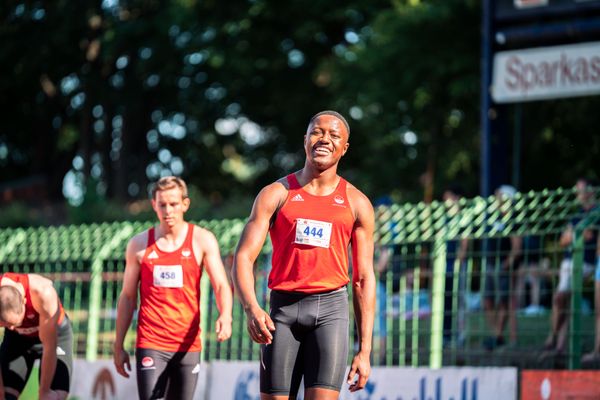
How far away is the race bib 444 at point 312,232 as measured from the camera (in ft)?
19.2

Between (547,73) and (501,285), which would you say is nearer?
(501,285)

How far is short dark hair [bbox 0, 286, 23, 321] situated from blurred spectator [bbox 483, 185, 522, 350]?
13.7 ft

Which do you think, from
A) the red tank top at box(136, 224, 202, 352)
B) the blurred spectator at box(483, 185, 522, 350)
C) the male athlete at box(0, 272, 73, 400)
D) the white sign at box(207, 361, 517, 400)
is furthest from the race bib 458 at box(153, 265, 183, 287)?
the blurred spectator at box(483, 185, 522, 350)

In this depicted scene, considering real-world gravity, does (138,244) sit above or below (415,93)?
below

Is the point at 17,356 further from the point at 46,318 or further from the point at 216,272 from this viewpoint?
the point at 216,272

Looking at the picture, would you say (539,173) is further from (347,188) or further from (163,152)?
(163,152)

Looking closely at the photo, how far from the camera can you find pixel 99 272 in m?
11.6

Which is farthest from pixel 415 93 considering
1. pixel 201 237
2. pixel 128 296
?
pixel 128 296

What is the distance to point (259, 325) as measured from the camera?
5.67m

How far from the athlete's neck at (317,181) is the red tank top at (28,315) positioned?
230cm

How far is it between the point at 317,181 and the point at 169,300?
2138 millimetres

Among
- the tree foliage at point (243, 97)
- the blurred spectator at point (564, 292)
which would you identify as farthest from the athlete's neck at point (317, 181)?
A: the tree foliage at point (243, 97)

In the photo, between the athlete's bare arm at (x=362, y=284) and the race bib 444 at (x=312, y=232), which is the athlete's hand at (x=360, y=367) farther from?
the race bib 444 at (x=312, y=232)

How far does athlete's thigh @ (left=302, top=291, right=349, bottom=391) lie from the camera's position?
5855 millimetres
